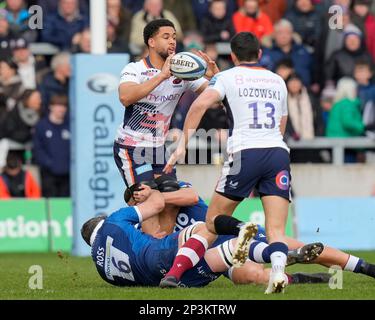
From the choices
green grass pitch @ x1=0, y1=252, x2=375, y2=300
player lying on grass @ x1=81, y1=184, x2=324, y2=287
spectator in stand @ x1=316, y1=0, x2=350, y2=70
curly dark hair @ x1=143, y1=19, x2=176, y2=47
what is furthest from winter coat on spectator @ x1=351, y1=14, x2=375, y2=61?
player lying on grass @ x1=81, y1=184, x2=324, y2=287

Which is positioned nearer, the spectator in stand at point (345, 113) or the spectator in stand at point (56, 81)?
the spectator in stand at point (345, 113)

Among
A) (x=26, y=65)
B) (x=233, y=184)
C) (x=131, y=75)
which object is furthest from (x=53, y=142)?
(x=233, y=184)

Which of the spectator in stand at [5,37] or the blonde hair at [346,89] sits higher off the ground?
the spectator in stand at [5,37]

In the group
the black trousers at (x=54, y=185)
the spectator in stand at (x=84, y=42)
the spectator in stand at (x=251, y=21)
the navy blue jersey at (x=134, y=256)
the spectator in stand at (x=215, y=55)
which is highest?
the spectator in stand at (x=251, y=21)

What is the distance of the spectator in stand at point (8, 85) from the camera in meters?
19.5

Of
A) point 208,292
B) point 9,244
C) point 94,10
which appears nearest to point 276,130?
point 208,292

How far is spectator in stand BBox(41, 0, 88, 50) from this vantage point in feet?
65.8

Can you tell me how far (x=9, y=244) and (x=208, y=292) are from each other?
321 inches

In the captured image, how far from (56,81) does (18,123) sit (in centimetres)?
95

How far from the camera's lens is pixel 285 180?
36.0 feet

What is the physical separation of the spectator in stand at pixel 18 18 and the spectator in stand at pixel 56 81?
639 mm

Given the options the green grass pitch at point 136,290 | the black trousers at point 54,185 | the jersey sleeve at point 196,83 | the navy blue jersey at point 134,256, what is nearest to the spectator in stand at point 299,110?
the black trousers at point 54,185

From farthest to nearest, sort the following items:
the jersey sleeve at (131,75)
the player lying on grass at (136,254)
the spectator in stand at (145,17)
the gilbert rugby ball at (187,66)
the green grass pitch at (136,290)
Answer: the spectator in stand at (145,17), the jersey sleeve at (131,75), the gilbert rugby ball at (187,66), the player lying on grass at (136,254), the green grass pitch at (136,290)

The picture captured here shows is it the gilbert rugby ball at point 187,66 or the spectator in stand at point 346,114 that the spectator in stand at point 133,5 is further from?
the gilbert rugby ball at point 187,66
